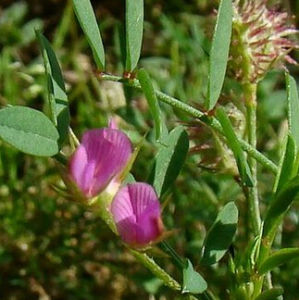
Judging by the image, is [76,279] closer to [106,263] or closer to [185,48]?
[106,263]

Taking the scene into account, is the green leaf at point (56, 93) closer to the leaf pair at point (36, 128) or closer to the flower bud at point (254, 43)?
the leaf pair at point (36, 128)

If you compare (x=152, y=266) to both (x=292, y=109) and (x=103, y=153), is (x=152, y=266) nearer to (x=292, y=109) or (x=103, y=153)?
(x=103, y=153)

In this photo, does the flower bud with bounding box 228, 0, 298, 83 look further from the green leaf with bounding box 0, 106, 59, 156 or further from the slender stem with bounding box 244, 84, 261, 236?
the green leaf with bounding box 0, 106, 59, 156

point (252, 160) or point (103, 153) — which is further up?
point (103, 153)

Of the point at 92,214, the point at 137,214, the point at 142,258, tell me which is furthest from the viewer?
the point at 92,214

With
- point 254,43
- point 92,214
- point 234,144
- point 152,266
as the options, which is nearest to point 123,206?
point 152,266

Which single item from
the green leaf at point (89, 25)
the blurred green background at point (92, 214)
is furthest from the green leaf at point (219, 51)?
the blurred green background at point (92, 214)

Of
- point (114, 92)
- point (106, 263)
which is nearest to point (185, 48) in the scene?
point (114, 92)
